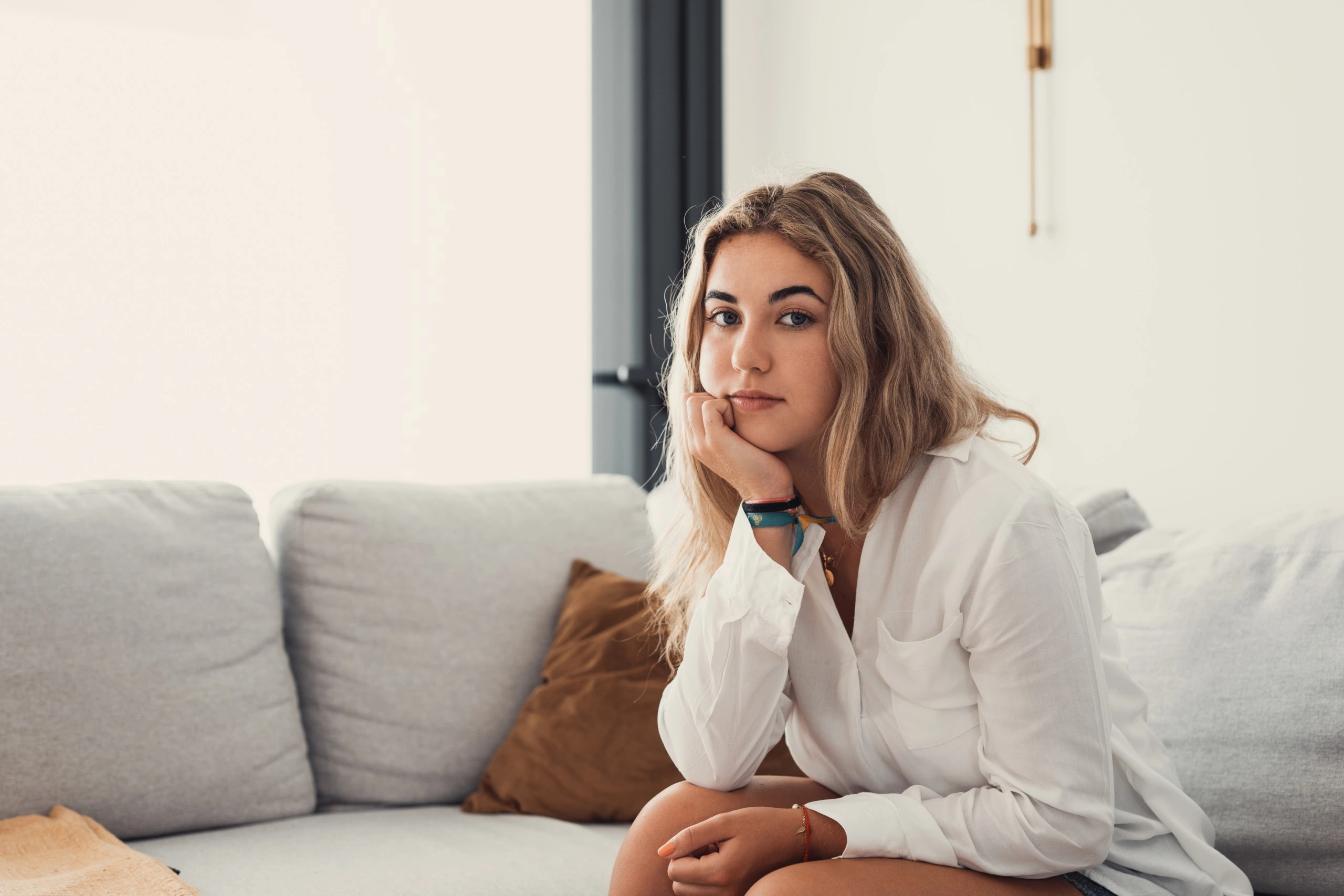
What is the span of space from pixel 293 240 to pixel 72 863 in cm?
146

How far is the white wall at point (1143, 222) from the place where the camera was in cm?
172

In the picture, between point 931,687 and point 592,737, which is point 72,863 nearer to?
point 592,737

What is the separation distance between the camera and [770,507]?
48.8 inches

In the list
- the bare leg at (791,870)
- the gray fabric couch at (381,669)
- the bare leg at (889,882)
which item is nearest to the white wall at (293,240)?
the gray fabric couch at (381,669)

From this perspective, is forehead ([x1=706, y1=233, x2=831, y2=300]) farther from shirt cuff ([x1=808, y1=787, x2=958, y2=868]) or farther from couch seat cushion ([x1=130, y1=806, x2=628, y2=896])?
couch seat cushion ([x1=130, y1=806, x2=628, y2=896])

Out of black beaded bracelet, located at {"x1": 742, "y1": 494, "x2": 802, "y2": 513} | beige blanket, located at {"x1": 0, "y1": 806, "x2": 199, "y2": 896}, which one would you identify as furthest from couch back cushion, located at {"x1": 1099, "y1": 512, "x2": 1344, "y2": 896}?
beige blanket, located at {"x1": 0, "y1": 806, "x2": 199, "y2": 896}

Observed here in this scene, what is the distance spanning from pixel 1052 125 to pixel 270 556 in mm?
1603

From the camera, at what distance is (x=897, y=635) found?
1182 mm

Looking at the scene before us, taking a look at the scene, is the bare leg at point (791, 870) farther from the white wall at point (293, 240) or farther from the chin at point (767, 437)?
the white wall at point (293, 240)

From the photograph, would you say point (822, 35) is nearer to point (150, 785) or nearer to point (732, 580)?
point (732, 580)

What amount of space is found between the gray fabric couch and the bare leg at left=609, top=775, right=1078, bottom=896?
9.4 inches

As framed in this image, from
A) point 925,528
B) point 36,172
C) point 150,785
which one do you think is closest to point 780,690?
point 925,528

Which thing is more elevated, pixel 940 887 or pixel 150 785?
pixel 940 887

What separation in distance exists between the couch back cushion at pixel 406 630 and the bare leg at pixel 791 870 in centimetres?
63
